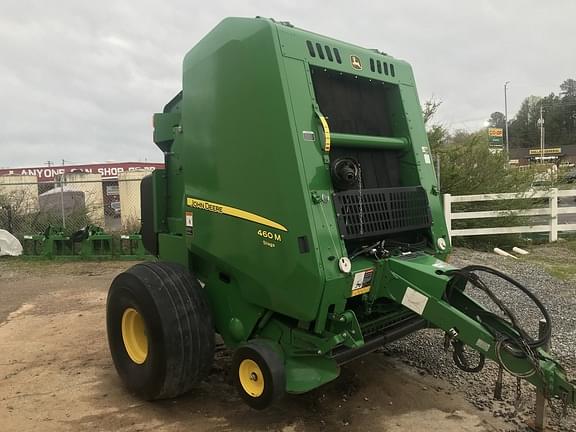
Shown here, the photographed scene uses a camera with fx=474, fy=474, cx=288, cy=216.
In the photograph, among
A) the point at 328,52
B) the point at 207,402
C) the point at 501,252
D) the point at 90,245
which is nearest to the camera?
the point at 328,52

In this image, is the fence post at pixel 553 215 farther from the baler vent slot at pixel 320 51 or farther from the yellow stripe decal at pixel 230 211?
the yellow stripe decal at pixel 230 211

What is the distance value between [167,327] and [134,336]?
663mm

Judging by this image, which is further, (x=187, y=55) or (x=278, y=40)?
(x=187, y=55)

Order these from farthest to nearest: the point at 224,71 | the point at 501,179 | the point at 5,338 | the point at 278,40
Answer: the point at 501,179 → the point at 5,338 → the point at 224,71 → the point at 278,40

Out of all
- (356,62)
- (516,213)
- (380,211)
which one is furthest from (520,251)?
(356,62)

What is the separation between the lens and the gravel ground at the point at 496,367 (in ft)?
10.8

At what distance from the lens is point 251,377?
3.07m

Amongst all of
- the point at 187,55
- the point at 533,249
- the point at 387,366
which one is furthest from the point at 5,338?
the point at 533,249

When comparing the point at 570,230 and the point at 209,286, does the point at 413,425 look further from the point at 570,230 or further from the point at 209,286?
the point at 570,230

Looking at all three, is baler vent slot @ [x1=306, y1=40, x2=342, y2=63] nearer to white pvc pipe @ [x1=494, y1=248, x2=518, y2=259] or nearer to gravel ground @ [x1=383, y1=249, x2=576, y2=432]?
gravel ground @ [x1=383, y1=249, x2=576, y2=432]

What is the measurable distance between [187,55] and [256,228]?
1.68 m

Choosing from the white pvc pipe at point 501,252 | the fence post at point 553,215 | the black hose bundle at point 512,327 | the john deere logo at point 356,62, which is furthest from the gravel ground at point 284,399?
the fence post at point 553,215

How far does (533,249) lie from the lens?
9.86 m

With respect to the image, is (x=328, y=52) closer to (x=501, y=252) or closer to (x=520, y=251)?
(x=501, y=252)
